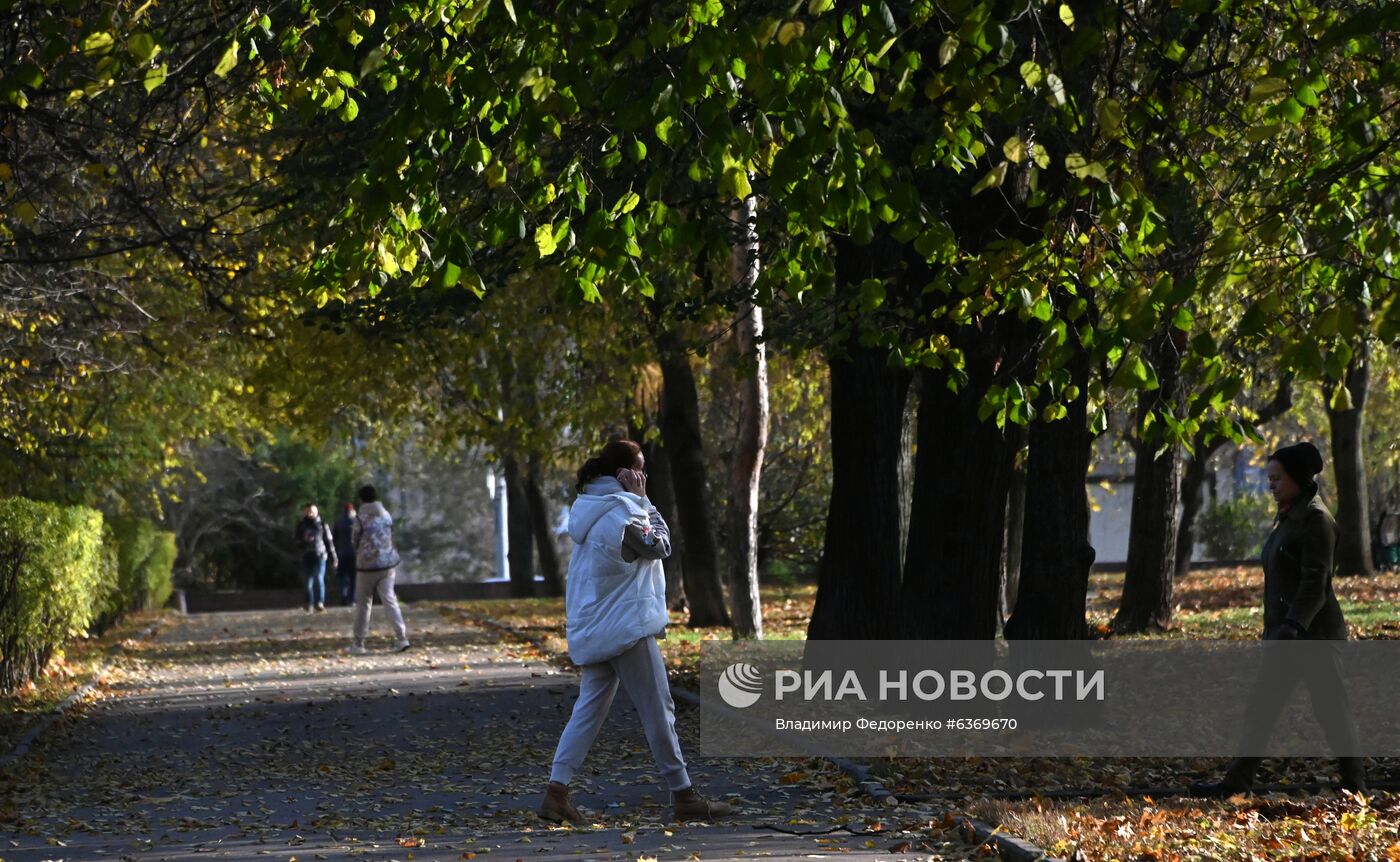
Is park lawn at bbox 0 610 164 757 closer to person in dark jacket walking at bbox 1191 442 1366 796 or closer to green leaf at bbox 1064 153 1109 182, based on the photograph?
person in dark jacket walking at bbox 1191 442 1366 796

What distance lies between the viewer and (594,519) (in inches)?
363

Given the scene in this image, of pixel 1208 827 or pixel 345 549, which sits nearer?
pixel 1208 827

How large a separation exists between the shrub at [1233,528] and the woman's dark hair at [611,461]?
1644 inches

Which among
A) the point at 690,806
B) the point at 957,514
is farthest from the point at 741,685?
the point at 690,806

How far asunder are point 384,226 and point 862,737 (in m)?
5.65

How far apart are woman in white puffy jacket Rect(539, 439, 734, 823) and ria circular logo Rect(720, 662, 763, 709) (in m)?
5.13

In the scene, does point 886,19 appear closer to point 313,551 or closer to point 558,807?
point 558,807

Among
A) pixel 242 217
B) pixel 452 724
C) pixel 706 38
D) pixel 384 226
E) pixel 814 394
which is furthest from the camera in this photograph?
pixel 814 394

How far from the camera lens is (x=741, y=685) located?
50.9 feet

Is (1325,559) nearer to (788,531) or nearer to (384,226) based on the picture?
(384,226)

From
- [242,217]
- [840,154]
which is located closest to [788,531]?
[242,217]

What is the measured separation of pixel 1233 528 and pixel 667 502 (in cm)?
2521

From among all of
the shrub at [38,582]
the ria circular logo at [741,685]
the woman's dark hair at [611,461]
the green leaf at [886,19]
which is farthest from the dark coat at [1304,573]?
the shrub at [38,582]

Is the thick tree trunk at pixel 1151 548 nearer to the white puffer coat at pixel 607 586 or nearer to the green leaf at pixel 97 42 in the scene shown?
the white puffer coat at pixel 607 586
